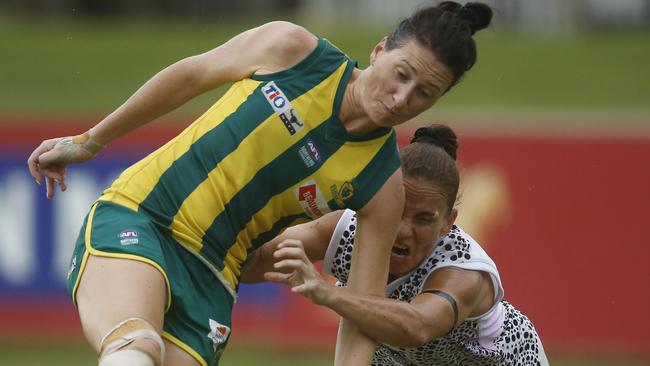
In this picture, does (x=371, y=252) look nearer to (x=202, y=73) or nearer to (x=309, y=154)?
(x=309, y=154)

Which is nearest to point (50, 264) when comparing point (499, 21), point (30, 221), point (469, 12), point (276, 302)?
point (30, 221)

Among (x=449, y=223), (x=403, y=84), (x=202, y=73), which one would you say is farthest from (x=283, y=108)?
(x=449, y=223)

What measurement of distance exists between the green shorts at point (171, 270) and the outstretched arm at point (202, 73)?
249 millimetres

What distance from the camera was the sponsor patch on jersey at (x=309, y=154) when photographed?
4.43 meters

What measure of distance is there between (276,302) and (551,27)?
34.4 ft

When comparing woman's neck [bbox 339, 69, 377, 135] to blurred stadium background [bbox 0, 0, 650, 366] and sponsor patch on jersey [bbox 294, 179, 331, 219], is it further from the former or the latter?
blurred stadium background [bbox 0, 0, 650, 366]

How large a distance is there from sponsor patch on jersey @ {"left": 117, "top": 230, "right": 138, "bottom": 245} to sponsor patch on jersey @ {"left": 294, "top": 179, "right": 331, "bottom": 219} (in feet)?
1.82

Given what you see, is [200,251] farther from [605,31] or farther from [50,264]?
[605,31]

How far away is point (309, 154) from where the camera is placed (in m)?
4.44

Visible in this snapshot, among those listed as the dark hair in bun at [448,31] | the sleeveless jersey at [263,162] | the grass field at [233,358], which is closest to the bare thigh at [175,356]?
the sleeveless jersey at [263,162]

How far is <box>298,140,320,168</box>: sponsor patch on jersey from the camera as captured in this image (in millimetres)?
4434

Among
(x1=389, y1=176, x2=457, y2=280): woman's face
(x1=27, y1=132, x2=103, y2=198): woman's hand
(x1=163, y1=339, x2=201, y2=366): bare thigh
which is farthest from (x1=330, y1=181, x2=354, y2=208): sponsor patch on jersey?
(x1=27, y1=132, x2=103, y2=198): woman's hand

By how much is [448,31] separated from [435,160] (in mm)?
632

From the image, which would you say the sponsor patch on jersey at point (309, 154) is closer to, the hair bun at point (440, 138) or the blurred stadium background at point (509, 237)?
the hair bun at point (440, 138)
